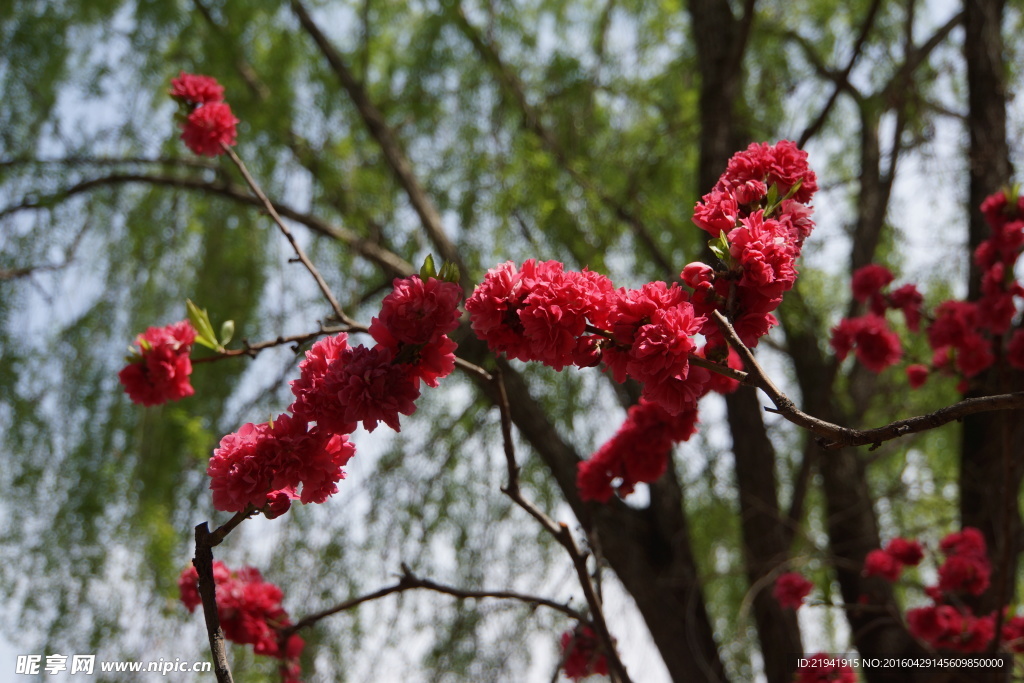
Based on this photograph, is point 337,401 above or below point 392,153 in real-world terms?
below

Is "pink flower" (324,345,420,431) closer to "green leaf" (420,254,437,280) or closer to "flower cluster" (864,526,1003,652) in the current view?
"green leaf" (420,254,437,280)

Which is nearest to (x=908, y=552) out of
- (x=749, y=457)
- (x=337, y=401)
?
(x=749, y=457)

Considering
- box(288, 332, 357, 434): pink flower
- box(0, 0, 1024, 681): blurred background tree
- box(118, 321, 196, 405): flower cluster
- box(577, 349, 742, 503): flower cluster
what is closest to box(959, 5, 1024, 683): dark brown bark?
box(0, 0, 1024, 681): blurred background tree

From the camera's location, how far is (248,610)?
1.82 meters

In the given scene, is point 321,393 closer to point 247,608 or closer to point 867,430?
point 867,430

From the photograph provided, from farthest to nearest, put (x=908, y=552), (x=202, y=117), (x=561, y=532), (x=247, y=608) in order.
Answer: (x=908, y=552)
(x=202, y=117)
(x=247, y=608)
(x=561, y=532)

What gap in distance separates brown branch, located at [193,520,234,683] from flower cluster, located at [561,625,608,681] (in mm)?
1174

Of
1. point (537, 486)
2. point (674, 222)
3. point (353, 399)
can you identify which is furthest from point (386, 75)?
point (353, 399)

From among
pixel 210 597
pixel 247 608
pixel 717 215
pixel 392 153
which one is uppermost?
pixel 392 153

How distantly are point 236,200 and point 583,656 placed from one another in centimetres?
245

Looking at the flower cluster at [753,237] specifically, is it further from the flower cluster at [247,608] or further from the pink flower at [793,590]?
the pink flower at [793,590]

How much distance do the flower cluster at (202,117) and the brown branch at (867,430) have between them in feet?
4.86

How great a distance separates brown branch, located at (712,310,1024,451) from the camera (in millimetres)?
972

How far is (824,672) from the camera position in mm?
2338
